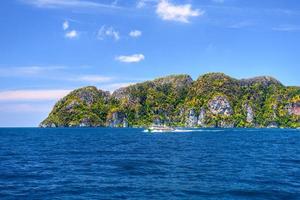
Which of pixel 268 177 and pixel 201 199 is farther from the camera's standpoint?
pixel 268 177

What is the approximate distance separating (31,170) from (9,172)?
3.67 meters

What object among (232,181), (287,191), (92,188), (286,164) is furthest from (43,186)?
(286,164)

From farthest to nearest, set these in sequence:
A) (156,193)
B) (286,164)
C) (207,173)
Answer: (286,164), (207,173), (156,193)

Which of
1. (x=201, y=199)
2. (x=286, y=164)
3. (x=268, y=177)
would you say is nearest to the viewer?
(x=201, y=199)

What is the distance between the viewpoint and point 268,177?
5797 cm

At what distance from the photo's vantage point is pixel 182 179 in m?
55.8

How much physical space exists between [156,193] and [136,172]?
17.4m

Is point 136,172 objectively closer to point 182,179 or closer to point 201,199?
point 182,179

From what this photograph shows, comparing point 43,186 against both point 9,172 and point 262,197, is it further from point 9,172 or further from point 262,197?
point 262,197

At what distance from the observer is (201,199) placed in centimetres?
4275

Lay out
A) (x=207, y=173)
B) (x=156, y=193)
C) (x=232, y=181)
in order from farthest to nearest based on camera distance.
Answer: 1. (x=207, y=173)
2. (x=232, y=181)
3. (x=156, y=193)

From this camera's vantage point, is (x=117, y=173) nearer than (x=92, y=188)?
No

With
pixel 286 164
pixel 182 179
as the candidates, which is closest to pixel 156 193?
pixel 182 179

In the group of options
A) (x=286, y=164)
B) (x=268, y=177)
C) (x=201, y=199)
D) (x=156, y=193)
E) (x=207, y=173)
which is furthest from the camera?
(x=286, y=164)
